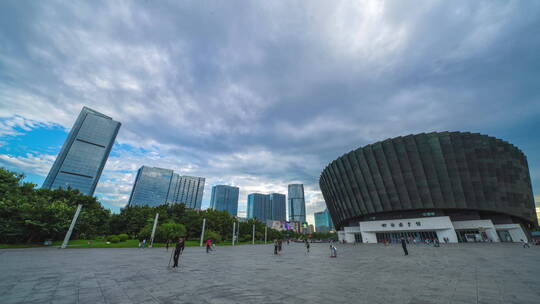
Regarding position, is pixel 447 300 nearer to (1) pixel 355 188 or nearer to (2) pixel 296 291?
(2) pixel 296 291

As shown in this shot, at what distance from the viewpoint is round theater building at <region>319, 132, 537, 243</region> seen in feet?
159

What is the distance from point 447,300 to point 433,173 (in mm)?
58096

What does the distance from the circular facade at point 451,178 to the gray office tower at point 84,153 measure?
169298mm

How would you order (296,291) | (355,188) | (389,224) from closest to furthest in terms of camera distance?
(296,291), (389,224), (355,188)

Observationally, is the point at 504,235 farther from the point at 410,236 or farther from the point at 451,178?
the point at 410,236

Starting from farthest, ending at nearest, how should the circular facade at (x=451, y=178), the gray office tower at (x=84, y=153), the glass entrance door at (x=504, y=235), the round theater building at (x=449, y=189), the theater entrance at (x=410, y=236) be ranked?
the gray office tower at (x=84, y=153)
the theater entrance at (x=410, y=236)
the circular facade at (x=451, y=178)
the round theater building at (x=449, y=189)
the glass entrance door at (x=504, y=235)

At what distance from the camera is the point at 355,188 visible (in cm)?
6175

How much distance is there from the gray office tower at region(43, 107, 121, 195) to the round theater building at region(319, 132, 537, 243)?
169 meters

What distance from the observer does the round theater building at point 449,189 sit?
159ft

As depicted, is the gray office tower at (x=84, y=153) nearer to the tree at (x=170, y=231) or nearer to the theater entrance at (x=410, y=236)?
the tree at (x=170, y=231)

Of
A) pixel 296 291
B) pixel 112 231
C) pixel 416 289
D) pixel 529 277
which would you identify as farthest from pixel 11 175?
pixel 529 277

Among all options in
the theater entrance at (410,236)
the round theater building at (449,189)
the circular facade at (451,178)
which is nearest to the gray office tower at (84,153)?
the theater entrance at (410,236)

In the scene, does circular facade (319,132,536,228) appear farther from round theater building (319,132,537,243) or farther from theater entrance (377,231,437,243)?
theater entrance (377,231,437,243)

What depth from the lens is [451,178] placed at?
5009 centimetres
